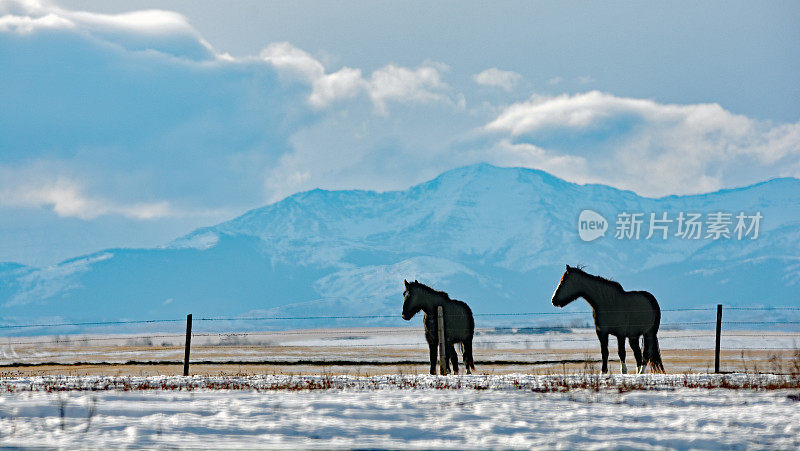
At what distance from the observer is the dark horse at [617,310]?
18328mm

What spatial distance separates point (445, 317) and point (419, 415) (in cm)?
833

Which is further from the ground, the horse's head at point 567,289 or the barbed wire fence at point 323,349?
the horse's head at point 567,289

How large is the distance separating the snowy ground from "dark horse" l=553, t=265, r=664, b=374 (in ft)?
11.7

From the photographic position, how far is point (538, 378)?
15.7m

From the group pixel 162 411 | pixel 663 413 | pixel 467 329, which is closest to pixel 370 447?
pixel 162 411

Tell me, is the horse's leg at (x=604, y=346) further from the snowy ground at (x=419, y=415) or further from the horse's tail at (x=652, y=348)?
the snowy ground at (x=419, y=415)

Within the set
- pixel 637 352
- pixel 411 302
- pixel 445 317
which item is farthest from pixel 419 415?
pixel 637 352

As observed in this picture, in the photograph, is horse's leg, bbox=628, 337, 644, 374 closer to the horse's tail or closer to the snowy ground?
the horse's tail

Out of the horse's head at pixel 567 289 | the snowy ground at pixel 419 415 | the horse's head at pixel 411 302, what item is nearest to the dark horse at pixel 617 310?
the horse's head at pixel 567 289

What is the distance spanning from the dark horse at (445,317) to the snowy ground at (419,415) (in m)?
4.30

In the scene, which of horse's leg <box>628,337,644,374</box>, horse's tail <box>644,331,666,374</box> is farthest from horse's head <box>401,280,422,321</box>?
horse's tail <box>644,331,666,374</box>

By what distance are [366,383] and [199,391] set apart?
3.24m

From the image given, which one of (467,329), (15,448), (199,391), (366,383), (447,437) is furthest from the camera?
(467,329)

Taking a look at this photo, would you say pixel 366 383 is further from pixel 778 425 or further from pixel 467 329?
pixel 778 425
